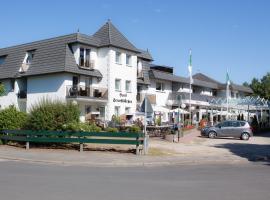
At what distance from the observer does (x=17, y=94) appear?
46.8 meters

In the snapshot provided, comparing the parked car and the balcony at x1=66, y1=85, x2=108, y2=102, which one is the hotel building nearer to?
the balcony at x1=66, y1=85, x2=108, y2=102

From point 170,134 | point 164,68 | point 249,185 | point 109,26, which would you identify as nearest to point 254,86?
point 164,68

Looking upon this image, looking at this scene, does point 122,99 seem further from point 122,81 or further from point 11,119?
point 11,119

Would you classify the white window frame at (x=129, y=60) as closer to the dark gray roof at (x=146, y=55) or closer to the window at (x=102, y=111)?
the dark gray roof at (x=146, y=55)

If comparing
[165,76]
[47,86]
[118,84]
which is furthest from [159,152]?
[165,76]

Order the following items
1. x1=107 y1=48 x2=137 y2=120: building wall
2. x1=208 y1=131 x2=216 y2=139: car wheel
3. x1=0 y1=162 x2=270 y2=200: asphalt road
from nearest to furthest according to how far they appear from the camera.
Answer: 1. x1=0 y1=162 x2=270 y2=200: asphalt road
2. x1=208 y1=131 x2=216 y2=139: car wheel
3. x1=107 y1=48 x2=137 y2=120: building wall

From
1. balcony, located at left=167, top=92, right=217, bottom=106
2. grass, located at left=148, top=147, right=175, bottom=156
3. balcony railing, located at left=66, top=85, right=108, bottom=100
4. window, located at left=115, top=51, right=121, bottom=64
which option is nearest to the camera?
grass, located at left=148, top=147, right=175, bottom=156

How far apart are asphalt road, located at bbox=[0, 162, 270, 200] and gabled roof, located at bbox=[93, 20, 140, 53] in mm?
29797

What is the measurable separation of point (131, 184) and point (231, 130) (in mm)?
25740

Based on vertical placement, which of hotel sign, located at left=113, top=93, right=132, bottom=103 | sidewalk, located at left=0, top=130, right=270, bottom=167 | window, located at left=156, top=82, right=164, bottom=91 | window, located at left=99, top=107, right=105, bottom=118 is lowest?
sidewalk, located at left=0, top=130, right=270, bottom=167

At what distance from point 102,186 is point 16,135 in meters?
13.9

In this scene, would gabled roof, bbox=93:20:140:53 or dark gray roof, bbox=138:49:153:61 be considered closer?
gabled roof, bbox=93:20:140:53

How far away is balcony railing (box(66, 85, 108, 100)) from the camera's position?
41188mm

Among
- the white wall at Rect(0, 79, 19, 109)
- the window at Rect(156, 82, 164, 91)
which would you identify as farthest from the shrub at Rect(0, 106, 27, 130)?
the window at Rect(156, 82, 164, 91)
